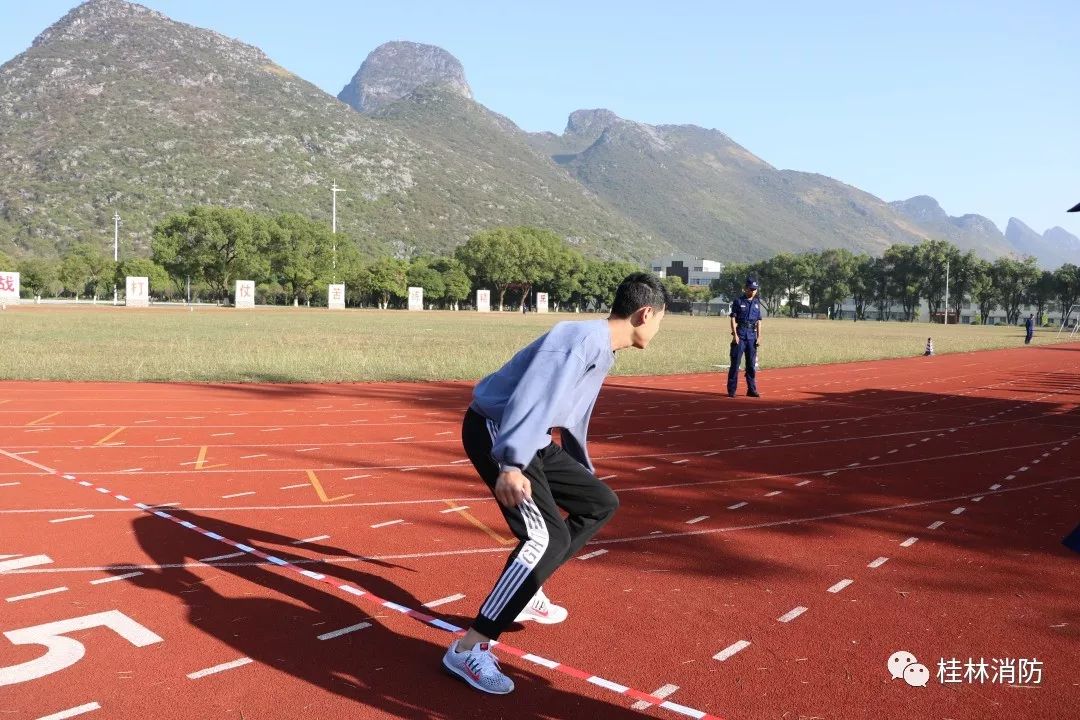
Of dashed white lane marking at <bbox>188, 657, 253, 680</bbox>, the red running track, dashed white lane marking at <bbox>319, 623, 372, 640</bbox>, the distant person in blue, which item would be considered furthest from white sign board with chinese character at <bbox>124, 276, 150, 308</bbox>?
dashed white lane marking at <bbox>188, 657, 253, 680</bbox>

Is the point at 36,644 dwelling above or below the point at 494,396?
below

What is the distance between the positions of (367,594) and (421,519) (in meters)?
1.65

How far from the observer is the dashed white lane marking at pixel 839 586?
4.94 meters

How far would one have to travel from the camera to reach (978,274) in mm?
108812

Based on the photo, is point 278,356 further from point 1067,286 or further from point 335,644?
point 1067,286

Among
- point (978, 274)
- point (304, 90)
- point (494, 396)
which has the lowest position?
point (494, 396)

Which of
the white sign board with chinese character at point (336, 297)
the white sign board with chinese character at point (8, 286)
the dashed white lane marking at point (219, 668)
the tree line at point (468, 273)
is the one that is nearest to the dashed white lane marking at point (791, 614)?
the dashed white lane marking at point (219, 668)

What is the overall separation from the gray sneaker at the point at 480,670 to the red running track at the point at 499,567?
0.07 metres

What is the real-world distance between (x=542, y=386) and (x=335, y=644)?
1.83m

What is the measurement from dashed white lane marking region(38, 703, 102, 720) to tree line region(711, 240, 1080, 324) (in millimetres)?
107999

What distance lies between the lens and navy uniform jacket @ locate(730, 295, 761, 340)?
1432 centimetres


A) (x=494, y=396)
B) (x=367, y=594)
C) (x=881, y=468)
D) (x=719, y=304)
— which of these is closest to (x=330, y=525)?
(x=367, y=594)

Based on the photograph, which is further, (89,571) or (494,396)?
(89,571)

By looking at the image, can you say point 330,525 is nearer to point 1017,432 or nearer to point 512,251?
point 1017,432
